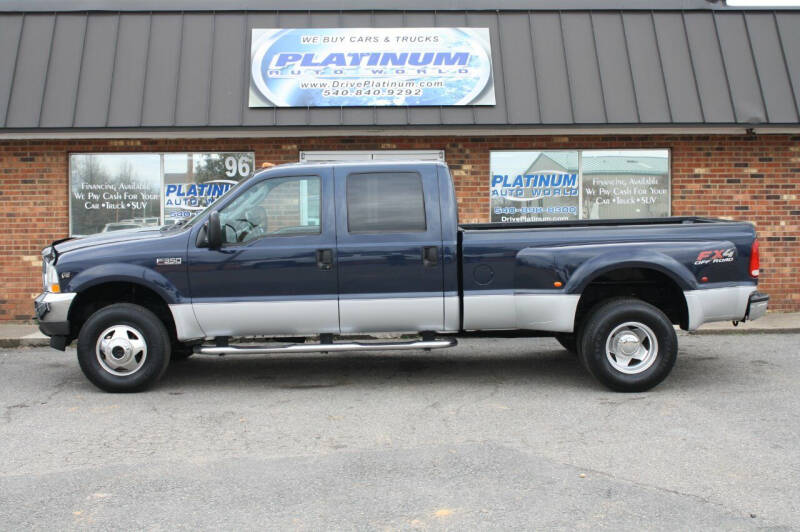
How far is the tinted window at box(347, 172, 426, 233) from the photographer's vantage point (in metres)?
6.92

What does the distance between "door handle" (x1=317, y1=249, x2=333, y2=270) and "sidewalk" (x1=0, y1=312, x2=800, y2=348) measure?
4535mm

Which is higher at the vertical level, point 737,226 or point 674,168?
point 674,168

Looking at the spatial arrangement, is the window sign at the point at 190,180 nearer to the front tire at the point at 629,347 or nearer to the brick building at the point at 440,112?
the brick building at the point at 440,112

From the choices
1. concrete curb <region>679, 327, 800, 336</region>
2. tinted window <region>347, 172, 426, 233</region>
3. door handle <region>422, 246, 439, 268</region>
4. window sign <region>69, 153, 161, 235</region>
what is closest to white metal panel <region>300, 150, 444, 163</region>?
window sign <region>69, 153, 161, 235</region>

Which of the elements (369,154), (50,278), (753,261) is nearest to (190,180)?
(369,154)

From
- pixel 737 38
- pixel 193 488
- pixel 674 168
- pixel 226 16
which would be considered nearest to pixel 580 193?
pixel 674 168

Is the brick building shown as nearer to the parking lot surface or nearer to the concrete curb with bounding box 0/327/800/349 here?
the concrete curb with bounding box 0/327/800/349

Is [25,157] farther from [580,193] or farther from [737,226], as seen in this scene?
[737,226]

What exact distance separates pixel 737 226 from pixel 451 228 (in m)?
2.46

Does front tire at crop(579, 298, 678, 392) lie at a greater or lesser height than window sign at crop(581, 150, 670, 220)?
lesser

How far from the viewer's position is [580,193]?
11.4 m

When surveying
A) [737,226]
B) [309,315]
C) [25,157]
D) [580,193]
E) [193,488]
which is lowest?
[193,488]

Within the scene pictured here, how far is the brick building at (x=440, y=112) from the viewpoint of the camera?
1063 cm

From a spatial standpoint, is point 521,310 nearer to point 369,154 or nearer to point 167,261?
point 167,261
